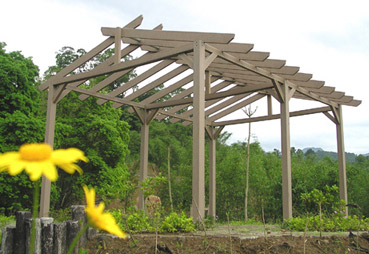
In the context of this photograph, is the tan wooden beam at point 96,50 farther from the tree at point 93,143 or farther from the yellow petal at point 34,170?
the yellow petal at point 34,170

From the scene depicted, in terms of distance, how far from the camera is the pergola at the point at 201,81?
16.5 feet

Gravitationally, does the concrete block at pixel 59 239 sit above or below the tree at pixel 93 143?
A: below

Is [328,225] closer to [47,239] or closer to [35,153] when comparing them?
[47,239]

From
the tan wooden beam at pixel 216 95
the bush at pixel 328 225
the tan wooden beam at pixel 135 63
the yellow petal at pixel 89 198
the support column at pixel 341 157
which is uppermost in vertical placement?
the tan wooden beam at pixel 135 63

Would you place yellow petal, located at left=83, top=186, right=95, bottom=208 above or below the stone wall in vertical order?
above

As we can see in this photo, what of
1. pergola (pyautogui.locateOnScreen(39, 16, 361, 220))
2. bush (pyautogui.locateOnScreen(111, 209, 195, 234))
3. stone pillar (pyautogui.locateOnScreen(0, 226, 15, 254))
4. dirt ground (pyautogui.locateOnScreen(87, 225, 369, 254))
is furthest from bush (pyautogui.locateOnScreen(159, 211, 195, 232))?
stone pillar (pyautogui.locateOnScreen(0, 226, 15, 254))

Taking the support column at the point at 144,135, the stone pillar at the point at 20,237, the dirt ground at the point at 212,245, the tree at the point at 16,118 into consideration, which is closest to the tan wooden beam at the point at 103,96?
the support column at the point at 144,135

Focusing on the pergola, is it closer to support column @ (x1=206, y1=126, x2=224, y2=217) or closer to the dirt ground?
support column @ (x1=206, y1=126, x2=224, y2=217)

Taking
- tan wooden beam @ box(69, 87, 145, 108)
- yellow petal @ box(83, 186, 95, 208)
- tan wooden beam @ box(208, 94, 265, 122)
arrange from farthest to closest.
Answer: tan wooden beam @ box(208, 94, 265, 122) < tan wooden beam @ box(69, 87, 145, 108) < yellow petal @ box(83, 186, 95, 208)

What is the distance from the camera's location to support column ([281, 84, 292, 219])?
6711 mm

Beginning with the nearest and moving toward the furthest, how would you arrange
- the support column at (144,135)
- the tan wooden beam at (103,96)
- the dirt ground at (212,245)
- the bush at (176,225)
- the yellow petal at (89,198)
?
1. the yellow petal at (89,198)
2. the dirt ground at (212,245)
3. the bush at (176,225)
4. the tan wooden beam at (103,96)
5. the support column at (144,135)

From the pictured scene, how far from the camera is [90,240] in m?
3.63

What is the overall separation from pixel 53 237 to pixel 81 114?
284 inches

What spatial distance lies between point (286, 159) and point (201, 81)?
274cm
